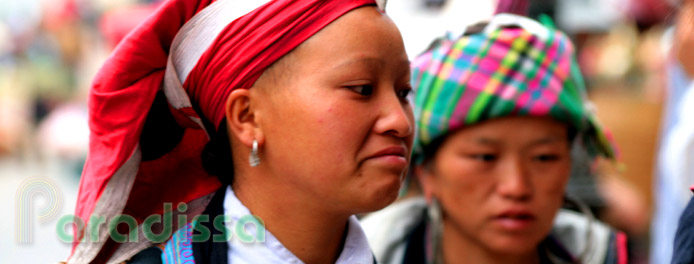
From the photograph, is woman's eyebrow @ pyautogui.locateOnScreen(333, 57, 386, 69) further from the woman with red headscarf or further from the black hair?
the black hair

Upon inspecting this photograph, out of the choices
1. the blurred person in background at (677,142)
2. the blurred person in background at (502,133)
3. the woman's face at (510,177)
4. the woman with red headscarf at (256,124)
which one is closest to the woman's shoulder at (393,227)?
the blurred person in background at (502,133)

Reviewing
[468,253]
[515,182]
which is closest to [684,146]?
[515,182]

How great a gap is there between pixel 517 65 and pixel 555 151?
0.31m

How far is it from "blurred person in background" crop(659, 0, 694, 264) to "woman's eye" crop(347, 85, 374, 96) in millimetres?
714

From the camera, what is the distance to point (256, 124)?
1.95m

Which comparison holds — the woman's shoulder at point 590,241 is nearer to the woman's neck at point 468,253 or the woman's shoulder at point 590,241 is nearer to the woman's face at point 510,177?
the woman's neck at point 468,253

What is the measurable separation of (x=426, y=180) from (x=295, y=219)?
3.65 ft

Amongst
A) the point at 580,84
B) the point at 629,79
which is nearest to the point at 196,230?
the point at 580,84

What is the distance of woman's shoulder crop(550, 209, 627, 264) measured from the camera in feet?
9.74

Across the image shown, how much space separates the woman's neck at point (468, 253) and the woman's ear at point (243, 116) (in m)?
1.21

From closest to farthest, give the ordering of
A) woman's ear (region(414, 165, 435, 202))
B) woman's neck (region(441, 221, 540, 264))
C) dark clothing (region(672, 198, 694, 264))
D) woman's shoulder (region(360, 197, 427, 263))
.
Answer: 1. dark clothing (region(672, 198, 694, 264))
2. woman's neck (region(441, 221, 540, 264))
3. woman's ear (region(414, 165, 435, 202))
4. woman's shoulder (region(360, 197, 427, 263))

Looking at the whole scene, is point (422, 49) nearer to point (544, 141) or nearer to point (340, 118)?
point (544, 141)

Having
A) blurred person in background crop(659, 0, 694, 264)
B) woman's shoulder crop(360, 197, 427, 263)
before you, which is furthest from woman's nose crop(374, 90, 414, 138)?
woman's shoulder crop(360, 197, 427, 263)

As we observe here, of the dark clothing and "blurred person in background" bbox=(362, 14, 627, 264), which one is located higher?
the dark clothing
